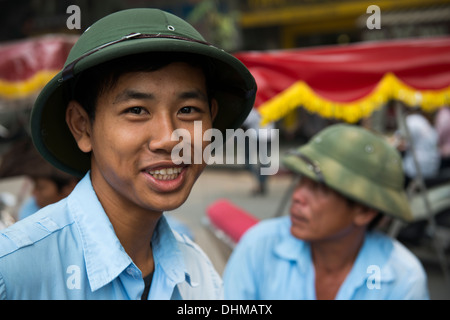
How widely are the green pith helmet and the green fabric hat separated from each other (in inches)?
31.9

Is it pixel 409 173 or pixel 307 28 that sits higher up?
pixel 307 28

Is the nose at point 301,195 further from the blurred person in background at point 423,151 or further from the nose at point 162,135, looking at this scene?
the blurred person in background at point 423,151

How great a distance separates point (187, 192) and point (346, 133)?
4.35 feet

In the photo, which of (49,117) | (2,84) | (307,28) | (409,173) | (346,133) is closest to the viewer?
(49,117)

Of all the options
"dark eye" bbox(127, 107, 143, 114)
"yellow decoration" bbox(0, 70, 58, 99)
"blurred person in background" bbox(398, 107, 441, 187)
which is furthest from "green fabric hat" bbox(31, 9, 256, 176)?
"blurred person in background" bbox(398, 107, 441, 187)

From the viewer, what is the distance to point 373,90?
359cm

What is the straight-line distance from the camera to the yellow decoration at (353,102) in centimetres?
356

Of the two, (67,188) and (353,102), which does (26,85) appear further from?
(353,102)

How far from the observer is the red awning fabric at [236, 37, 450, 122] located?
11.7 feet

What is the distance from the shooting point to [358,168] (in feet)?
6.95

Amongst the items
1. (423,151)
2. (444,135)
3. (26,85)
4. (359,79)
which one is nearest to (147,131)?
(359,79)

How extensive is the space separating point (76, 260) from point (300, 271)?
138 centimetres
